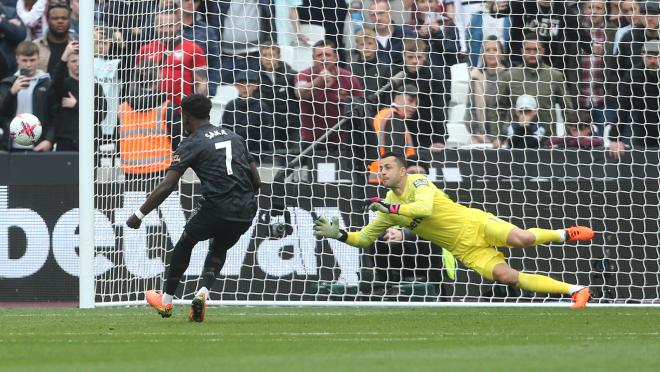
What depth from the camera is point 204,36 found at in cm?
1572

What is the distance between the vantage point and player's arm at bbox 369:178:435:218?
12.7 m

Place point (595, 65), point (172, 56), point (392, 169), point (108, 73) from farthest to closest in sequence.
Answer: point (595, 65), point (108, 73), point (172, 56), point (392, 169)

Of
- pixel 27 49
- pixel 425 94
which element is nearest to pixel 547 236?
pixel 425 94

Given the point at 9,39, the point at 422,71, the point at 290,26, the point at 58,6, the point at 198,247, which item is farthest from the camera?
the point at 9,39

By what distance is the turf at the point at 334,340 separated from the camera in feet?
25.6

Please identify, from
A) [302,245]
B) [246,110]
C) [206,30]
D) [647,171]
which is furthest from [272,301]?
[647,171]

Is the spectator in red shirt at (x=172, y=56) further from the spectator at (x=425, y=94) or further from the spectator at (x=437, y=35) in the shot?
the spectator at (x=437, y=35)

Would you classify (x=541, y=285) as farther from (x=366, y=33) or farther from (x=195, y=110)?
(x=366, y=33)

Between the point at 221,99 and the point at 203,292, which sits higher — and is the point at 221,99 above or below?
above

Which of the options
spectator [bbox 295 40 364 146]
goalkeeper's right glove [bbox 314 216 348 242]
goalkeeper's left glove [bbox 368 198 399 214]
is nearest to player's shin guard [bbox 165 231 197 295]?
goalkeeper's right glove [bbox 314 216 348 242]

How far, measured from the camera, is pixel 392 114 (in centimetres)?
1575

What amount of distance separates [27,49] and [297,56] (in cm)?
353

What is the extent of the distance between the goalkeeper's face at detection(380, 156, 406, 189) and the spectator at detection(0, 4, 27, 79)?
662 cm

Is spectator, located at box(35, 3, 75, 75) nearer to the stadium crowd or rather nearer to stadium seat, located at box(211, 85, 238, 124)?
the stadium crowd
